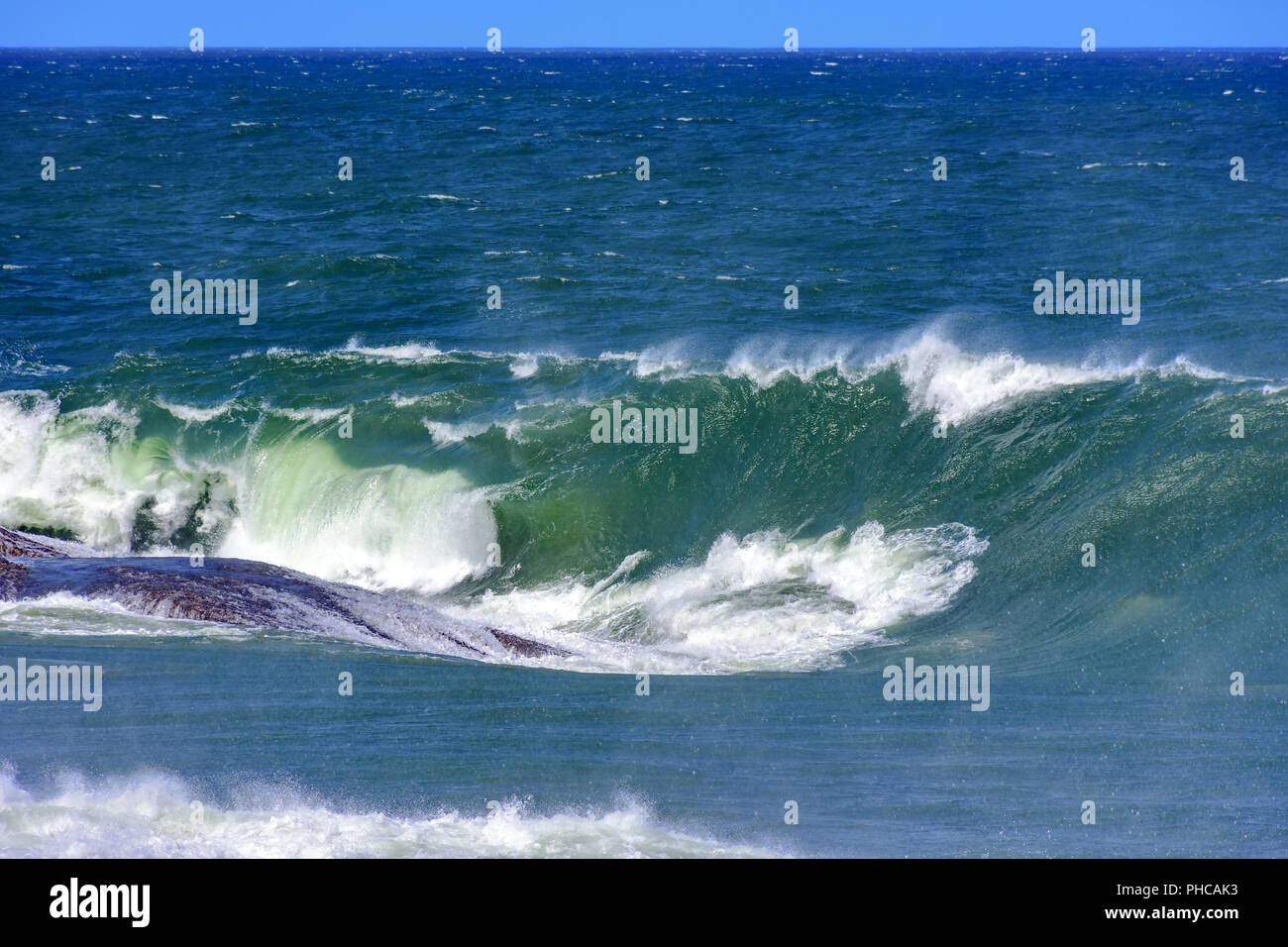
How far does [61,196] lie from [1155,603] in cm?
3550

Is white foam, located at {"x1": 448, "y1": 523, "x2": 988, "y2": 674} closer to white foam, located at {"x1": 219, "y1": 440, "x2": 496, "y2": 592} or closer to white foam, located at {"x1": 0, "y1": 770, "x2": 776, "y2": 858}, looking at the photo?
white foam, located at {"x1": 219, "y1": 440, "x2": 496, "y2": 592}

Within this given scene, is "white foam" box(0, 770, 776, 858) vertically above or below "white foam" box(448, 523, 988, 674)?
above

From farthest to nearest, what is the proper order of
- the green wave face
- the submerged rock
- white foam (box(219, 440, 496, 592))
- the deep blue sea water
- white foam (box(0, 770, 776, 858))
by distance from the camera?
white foam (box(219, 440, 496, 592)) < the green wave face < the submerged rock < the deep blue sea water < white foam (box(0, 770, 776, 858))

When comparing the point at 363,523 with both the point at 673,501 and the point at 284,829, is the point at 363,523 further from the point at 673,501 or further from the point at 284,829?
the point at 284,829

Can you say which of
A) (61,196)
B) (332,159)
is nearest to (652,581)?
(61,196)

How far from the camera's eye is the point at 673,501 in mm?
18547

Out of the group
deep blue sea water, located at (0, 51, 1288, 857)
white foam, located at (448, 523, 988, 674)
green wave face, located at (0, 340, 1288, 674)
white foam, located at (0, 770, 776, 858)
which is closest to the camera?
white foam, located at (0, 770, 776, 858)

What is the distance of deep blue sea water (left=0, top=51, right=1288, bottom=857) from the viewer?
9422 millimetres

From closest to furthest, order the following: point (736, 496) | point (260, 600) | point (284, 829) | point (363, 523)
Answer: point (284, 829)
point (260, 600)
point (736, 496)
point (363, 523)

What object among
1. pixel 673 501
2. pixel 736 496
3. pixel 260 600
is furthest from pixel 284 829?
pixel 736 496

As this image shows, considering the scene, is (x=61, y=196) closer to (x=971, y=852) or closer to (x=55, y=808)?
(x=55, y=808)

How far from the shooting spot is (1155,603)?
14.5 m

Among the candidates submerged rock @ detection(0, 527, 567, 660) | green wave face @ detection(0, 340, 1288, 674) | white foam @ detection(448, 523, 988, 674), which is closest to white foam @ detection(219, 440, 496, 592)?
green wave face @ detection(0, 340, 1288, 674)

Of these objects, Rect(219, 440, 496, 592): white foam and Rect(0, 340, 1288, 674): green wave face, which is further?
Rect(219, 440, 496, 592): white foam
